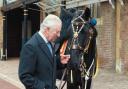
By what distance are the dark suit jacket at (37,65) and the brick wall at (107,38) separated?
12.1 m

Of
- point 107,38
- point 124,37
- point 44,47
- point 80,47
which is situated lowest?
point 107,38

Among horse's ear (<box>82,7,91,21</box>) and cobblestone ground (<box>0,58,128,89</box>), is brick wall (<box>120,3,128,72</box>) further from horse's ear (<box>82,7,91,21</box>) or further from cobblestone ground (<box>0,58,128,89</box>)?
horse's ear (<box>82,7,91,21</box>)

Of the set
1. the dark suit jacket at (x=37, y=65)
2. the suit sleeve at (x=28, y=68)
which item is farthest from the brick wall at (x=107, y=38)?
the suit sleeve at (x=28, y=68)

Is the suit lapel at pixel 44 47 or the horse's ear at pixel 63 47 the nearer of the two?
the suit lapel at pixel 44 47

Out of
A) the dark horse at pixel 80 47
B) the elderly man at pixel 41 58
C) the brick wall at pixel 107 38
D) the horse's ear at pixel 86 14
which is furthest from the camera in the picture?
the brick wall at pixel 107 38

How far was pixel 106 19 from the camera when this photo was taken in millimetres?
18422

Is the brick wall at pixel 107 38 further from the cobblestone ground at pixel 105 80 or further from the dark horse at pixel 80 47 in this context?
the dark horse at pixel 80 47

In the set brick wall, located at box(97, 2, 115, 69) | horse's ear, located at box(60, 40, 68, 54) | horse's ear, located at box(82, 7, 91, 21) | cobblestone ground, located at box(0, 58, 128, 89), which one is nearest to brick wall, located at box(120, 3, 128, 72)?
cobblestone ground, located at box(0, 58, 128, 89)

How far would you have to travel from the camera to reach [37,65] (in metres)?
5.80

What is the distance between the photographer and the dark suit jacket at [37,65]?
224 inches

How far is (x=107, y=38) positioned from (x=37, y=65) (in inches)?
498

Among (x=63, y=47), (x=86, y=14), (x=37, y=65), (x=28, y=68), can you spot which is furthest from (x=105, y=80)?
(x=28, y=68)

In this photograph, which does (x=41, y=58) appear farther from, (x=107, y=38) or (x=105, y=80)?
(x=107, y=38)

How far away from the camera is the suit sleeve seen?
568 centimetres
